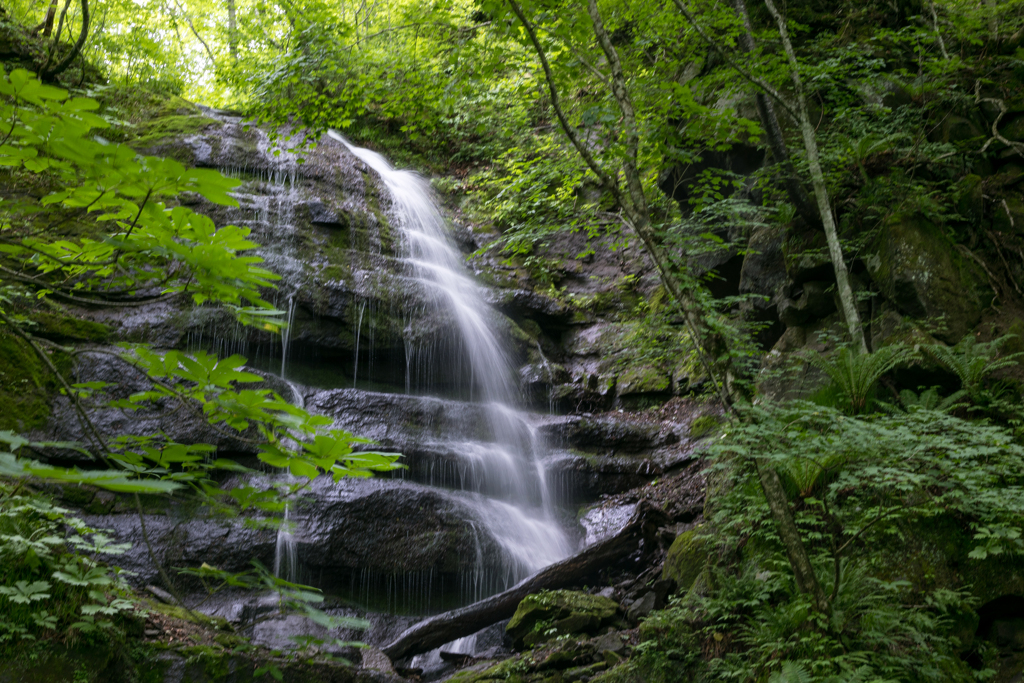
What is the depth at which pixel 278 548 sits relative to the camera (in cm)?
609

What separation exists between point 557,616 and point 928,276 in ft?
16.6

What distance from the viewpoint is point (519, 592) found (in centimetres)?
549

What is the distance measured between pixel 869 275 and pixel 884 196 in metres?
0.91

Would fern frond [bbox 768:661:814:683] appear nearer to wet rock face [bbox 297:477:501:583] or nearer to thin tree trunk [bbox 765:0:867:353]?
thin tree trunk [bbox 765:0:867:353]

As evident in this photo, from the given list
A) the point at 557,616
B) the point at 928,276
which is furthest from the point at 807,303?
the point at 557,616

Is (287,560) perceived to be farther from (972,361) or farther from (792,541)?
(972,361)

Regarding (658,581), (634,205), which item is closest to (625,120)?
(634,205)

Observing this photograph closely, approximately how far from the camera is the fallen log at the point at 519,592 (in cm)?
523

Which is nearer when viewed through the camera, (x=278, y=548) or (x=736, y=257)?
(x=278, y=548)

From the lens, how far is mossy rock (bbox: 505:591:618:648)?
15.7 ft

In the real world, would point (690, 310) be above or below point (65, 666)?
above

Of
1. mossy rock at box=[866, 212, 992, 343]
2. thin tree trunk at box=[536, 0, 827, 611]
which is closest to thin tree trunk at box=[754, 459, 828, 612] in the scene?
thin tree trunk at box=[536, 0, 827, 611]

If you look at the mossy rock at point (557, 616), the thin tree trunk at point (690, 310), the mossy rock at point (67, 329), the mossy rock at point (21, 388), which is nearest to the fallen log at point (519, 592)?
the mossy rock at point (557, 616)

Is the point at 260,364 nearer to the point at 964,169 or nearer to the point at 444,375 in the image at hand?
the point at 444,375
